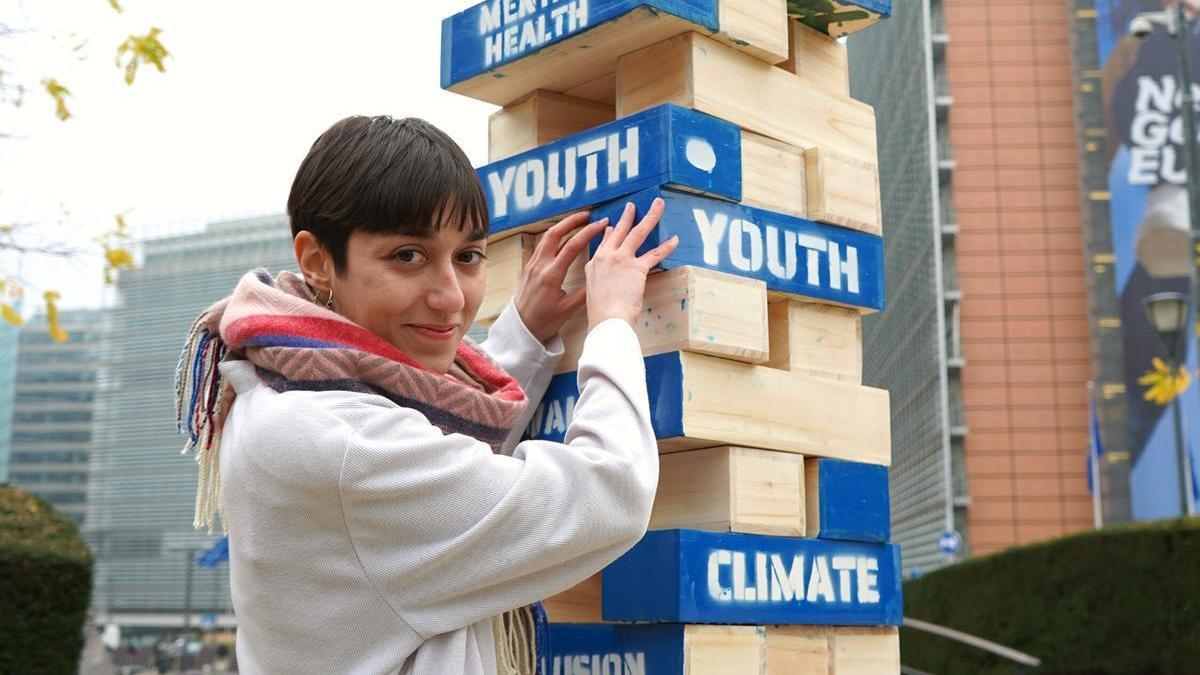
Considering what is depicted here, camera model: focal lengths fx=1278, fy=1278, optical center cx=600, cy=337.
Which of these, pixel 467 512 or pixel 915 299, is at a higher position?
pixel 915 299

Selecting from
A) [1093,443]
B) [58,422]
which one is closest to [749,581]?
[1093,443]

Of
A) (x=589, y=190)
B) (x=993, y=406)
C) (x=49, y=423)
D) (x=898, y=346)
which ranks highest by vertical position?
(x=49, y=423)

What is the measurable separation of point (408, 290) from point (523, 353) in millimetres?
642

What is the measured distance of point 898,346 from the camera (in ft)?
180

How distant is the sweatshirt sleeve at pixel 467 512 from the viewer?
1.87 m

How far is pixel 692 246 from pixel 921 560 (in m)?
56.7

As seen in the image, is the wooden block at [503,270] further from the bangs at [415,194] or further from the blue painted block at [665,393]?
the bangs at [415,194]

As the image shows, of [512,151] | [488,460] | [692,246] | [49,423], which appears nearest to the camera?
[488,460]

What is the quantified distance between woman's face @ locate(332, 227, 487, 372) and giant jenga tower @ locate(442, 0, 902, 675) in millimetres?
505

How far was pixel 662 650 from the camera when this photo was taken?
238cm

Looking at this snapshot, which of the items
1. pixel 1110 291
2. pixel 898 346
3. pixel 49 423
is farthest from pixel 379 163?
pixel 49 423

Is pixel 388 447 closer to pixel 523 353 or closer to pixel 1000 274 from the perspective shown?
pixel 523 353

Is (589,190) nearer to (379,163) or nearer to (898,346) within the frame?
(379,163)

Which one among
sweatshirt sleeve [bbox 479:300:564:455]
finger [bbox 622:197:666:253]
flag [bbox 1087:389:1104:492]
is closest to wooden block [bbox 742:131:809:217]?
finger [bbox 622:197:666:253]
